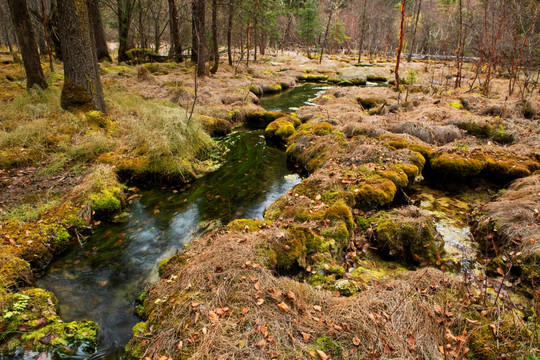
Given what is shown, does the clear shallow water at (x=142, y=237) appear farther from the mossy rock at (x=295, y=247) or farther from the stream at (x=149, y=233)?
the mossy rock at (x=295, y=247)

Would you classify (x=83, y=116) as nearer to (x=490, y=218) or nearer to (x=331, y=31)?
(x=490, y=218)

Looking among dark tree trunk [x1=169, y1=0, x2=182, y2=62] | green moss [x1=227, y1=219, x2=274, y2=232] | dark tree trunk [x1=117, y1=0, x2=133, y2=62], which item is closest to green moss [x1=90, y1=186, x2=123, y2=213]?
green moss [x1=227, y1=219, x2=274, y2=232]

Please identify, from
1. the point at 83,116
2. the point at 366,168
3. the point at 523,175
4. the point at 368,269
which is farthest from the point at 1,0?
the point at 523,175

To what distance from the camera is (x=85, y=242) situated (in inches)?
190

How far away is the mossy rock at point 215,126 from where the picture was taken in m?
9.80

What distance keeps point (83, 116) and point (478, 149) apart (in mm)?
10301

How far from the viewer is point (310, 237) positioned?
13.2 feet

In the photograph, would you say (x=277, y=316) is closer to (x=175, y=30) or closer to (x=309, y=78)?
→ (x=175, y=30)

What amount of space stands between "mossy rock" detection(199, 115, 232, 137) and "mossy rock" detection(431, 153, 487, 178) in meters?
6.95

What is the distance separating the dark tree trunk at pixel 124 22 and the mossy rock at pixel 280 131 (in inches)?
472

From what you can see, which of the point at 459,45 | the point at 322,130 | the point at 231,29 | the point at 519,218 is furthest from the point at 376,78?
the point at 519,218

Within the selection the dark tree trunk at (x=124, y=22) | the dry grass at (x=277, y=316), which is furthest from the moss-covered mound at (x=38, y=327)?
the dark tree trunk at (x=124, y=22)

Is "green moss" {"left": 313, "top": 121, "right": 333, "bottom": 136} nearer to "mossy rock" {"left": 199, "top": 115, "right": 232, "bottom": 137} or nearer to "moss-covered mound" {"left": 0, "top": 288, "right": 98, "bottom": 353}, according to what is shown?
"mossy rock" {"left": 199, "top": 115, "right": 232, "bottom": 137}

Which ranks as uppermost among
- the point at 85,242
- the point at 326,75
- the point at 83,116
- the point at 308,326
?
the point at 326,75
